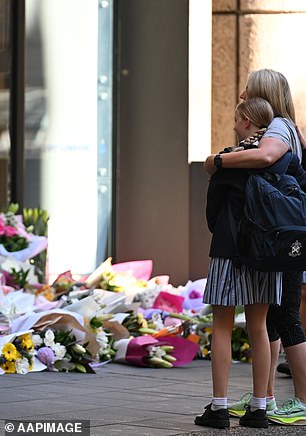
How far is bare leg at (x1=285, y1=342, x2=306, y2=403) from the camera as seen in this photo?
17.2 ft

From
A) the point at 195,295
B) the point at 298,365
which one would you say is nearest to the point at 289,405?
the point at 298,365

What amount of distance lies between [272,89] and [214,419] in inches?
58.6

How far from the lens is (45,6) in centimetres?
959

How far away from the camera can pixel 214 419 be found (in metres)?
4.89

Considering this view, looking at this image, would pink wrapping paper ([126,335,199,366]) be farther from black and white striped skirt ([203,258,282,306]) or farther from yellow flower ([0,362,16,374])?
black and white striped skirt ([203,258,282,306])

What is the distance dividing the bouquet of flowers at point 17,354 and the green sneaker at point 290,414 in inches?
73.7

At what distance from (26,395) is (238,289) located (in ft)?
4.49

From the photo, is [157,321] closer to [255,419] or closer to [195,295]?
[195,295]

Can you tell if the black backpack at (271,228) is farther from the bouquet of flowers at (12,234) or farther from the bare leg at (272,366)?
the bouquet of flowers at (12,234)

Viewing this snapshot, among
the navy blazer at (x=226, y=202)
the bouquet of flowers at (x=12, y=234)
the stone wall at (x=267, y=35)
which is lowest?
the bouquet of flowers at (x=12, y=234)

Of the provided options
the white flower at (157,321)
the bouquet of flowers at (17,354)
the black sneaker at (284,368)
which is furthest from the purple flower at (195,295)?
the bouquet of flowers at (17,354)

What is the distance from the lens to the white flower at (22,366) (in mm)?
6543

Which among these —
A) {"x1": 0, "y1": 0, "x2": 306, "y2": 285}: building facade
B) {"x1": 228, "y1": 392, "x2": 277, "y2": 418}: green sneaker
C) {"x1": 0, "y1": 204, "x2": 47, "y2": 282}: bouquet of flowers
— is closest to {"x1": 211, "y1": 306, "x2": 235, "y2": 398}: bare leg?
{"x1": 228, "y1": 392, "x2": 277, "y2": 418}: green sneaker

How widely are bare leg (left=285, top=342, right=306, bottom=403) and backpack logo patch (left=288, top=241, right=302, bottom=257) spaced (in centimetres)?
58
